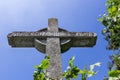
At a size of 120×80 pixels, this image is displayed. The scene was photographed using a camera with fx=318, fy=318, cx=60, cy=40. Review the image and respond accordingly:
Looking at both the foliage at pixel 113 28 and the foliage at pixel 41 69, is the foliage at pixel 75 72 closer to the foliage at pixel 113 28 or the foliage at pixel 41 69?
the foliage at pixel 41 69

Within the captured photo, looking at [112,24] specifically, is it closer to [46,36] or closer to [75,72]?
[46,36]

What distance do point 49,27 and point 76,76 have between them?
4.89m

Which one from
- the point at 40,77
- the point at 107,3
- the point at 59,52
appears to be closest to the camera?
the point at 40,77

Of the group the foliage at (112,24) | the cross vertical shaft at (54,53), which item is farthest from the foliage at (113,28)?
the cross vertical shaft at (54,53)

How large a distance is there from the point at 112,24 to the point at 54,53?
5.61 feet

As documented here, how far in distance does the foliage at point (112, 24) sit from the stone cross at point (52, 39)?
1293mm

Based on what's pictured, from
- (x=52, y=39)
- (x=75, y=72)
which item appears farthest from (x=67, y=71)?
(x=52, y=39)

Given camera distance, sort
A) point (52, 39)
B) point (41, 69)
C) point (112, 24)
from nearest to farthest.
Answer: point (41, 69) < point (112, 24) < point (52, 39)

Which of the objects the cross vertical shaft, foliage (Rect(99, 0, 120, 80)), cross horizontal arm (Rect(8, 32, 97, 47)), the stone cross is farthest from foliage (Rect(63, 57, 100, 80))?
cross horizontal arm (Rect(8, 32, 97, 47))

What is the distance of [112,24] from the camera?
16.6 feet

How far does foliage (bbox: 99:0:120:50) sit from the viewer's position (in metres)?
4.43

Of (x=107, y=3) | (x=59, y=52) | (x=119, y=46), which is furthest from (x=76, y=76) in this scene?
(x=59, y=52)

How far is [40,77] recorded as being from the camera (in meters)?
2.29

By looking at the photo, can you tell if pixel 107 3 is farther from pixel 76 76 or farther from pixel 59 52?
pixel 76 76
